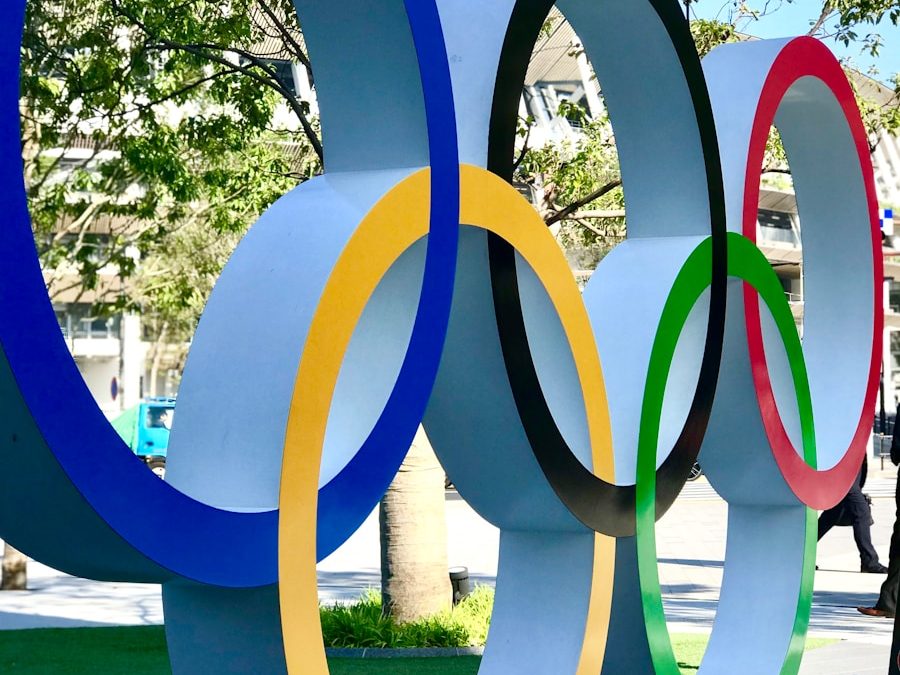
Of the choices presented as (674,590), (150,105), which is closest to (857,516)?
(674,590)

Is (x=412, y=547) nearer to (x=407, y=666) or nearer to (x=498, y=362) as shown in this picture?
(x=407, y=666)

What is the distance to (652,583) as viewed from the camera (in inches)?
230

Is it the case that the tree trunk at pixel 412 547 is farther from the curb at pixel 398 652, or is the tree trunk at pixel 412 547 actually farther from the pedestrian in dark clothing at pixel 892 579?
the pedestrian in dark clothing at pixel 892 579

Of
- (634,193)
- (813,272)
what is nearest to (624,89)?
(634,193)

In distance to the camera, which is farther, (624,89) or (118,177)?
(118,177)

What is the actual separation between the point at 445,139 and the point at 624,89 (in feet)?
6.66

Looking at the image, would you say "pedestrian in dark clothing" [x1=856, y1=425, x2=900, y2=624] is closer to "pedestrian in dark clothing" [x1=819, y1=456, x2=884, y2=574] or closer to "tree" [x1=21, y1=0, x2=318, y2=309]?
"pedestrian in dark clothing" [x1=819, y1=456, x2=884, y2=574]

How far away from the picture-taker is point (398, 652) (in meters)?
8.74

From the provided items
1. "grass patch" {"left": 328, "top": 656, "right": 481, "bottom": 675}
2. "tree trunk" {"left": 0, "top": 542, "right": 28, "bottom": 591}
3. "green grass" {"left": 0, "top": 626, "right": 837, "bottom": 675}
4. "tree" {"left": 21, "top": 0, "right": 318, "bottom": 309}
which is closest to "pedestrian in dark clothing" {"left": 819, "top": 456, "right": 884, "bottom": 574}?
"green grass" {"left": 0, "top": 626, "right": 837, "bottom": 675}

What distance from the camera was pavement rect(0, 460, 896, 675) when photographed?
31.2ft

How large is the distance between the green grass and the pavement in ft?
1.91

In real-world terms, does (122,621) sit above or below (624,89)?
below

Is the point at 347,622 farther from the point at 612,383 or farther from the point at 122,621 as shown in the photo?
the point at 612,383

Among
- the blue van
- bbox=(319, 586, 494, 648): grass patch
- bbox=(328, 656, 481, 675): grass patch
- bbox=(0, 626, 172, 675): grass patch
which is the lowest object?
bbox=(0, 626, 172, 675): grass patch
